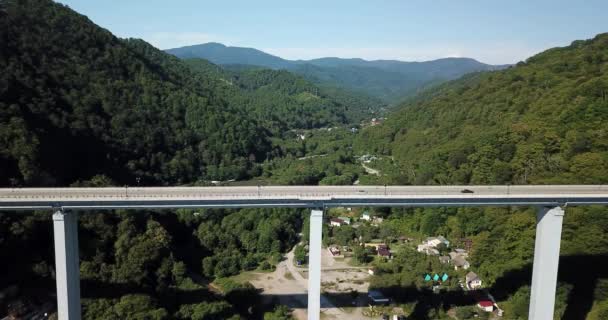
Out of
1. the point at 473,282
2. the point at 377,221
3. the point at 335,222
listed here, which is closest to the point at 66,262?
the point at 473,282

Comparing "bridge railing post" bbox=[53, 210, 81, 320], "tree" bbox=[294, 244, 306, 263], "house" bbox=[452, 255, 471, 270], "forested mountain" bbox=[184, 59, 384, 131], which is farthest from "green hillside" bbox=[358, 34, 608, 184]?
"forested mountain" bbox=[184, 59, 384, 131]

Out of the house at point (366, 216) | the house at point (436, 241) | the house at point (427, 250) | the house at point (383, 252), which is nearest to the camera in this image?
the house at point (427, 250)

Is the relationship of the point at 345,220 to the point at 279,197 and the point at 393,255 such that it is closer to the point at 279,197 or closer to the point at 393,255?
the point at 393,255

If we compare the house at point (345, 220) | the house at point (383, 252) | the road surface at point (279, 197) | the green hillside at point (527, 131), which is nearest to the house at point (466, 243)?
the green hillside at point (527, 131)

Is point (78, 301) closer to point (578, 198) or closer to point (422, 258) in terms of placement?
point (422, 258)

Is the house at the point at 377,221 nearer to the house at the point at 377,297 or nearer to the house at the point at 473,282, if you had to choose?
the house at the point at 473,282

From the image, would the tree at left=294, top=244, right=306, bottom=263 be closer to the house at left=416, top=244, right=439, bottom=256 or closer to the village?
the village
